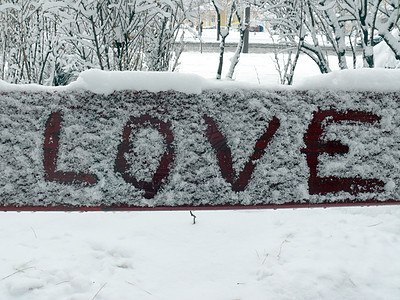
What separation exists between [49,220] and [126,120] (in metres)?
2.38

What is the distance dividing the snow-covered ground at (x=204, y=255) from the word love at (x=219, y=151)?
119 centimetres

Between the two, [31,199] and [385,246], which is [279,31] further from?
[31,199]

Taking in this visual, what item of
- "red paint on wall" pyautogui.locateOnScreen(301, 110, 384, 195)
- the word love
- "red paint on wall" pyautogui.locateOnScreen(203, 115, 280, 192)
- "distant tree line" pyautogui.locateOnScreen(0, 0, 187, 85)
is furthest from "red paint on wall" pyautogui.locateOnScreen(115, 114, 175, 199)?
"distant tree line" pyautogui.locateOnScreen(0, 0, 187, 85)

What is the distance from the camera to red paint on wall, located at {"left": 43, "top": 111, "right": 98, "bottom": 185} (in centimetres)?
96

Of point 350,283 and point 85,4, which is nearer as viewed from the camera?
point 350,283

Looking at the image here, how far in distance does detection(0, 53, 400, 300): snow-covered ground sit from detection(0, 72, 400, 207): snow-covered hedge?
1.18 m

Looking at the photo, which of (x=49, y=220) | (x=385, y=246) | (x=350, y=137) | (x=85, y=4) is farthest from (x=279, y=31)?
(x=350, y=137)

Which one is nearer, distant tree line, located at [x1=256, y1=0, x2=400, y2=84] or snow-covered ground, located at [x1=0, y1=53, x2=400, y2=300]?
snow-covered ground, located at [x1=0, y1=53, x2=400, y2=300]

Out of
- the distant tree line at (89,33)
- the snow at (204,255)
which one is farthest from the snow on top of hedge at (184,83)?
the distant tree line at (89,33)

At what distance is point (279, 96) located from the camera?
3.25 ft

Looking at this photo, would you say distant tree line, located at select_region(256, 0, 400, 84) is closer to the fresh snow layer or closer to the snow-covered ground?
the snow-covered ground

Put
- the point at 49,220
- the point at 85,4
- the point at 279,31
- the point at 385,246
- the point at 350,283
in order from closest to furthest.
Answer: the point at 350,283, the point at 385,246, the point at 49,220, the point at 85,4, the point at 279,31

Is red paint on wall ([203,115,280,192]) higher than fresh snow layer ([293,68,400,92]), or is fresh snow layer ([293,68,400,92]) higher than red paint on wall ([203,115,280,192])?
fresh snow layer ([293,68,400,92])

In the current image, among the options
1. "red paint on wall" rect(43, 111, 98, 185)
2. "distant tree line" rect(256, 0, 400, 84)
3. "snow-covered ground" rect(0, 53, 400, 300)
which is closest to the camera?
"red paint on wall" rect(43, 111, 98, 185)
